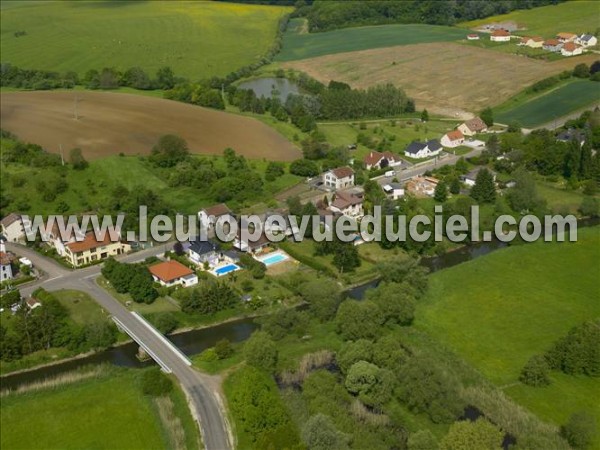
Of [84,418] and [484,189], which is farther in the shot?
[484,189]

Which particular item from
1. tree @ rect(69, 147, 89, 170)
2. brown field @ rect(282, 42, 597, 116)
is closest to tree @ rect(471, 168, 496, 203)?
brown field @ rect(282, 42, 597, 116)

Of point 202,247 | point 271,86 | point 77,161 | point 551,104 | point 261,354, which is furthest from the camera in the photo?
point 271,86

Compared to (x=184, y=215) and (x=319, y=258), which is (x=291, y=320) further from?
(x=184, y=215)

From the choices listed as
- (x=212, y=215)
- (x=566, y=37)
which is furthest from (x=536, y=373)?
(x=566, y=37)

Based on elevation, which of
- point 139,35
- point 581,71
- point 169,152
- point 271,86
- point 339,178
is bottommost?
point 339,178

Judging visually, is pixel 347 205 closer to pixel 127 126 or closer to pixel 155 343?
pixel 155 343

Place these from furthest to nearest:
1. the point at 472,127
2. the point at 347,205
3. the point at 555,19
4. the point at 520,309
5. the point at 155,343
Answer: the point at 555,19 < the point at 472,127 < the point at 347,205 < the point at 520,309 < the point at 155,343
